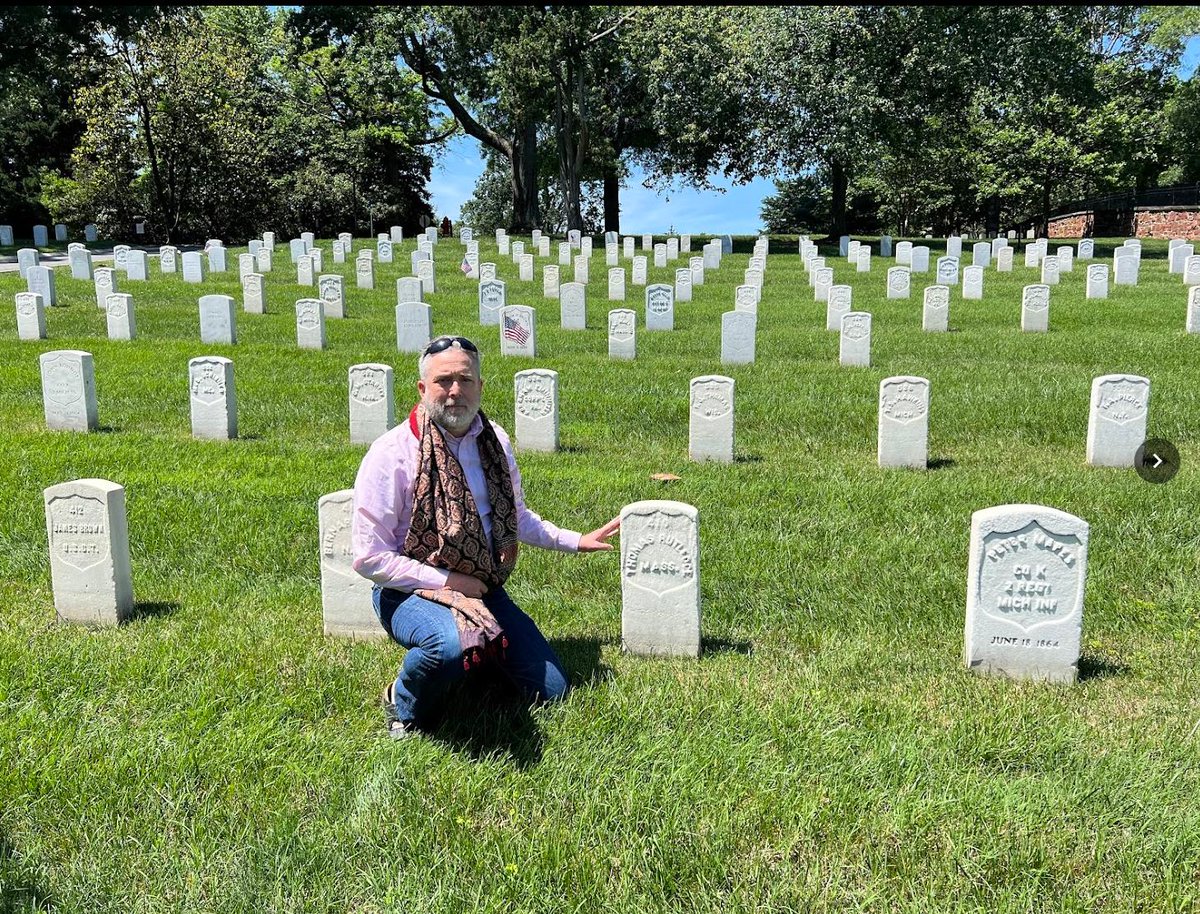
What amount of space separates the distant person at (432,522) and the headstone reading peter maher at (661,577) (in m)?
0.92

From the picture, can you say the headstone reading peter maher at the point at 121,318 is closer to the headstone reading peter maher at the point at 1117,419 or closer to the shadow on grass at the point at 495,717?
the shadow on grass at the point at 495,717

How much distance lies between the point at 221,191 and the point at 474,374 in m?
39.3

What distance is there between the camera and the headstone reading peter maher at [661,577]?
16.6 feet

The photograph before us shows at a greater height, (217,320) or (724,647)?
(217,320)

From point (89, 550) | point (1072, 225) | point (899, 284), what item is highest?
point (1072, 225)

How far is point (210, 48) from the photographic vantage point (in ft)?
121

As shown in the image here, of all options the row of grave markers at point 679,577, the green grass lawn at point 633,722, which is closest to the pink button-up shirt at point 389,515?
the green grass lawn at point 633,722

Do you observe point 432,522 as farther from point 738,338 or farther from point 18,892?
point 738,338

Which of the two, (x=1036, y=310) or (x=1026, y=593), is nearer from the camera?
(x=1026, y=593)

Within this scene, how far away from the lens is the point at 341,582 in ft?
17.7

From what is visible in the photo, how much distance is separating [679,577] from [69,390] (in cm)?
775

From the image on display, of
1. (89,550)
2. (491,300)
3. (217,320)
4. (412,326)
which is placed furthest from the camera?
(491,300)

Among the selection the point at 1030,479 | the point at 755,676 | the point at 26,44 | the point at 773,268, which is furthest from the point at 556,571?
the point at 26,44

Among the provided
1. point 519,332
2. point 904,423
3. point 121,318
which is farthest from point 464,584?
point 121,318
